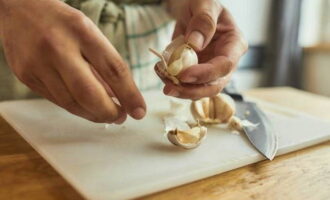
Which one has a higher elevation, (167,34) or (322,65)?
(167,34)

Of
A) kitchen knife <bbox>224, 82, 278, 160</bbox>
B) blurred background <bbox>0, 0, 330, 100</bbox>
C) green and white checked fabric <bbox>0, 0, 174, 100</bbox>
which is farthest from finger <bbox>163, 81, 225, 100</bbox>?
blurred background <bbox>0, 0, 330, 100</bbox>

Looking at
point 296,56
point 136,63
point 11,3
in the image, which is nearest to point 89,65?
point 11,3

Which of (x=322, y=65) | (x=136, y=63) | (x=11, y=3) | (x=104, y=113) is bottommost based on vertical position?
(x=322, y=65)

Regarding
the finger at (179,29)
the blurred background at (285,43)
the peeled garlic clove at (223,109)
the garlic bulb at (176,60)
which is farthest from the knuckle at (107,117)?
the blurred background at (285,43)

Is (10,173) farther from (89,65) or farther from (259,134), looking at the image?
(259,134)

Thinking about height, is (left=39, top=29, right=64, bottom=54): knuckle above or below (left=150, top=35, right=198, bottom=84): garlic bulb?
above

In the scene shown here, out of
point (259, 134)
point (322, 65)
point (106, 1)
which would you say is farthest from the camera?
point (322, 65)

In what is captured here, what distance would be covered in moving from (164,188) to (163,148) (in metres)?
0.10

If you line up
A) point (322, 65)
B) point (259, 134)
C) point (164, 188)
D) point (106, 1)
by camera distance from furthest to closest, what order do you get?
1. point (322, 65)
2. point (106, 1)
3. point (259, 134)
4. point (164, 188)

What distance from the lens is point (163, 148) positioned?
1.77ft

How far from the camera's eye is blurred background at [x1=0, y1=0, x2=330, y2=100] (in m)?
1.83

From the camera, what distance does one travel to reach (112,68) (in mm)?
469

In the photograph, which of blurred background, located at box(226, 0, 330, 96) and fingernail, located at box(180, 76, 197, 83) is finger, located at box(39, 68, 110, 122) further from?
blurred background, located at box(226, 0, 330, 96)

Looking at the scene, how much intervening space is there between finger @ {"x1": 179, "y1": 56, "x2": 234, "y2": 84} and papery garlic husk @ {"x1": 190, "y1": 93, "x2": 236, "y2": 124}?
0.08 m
